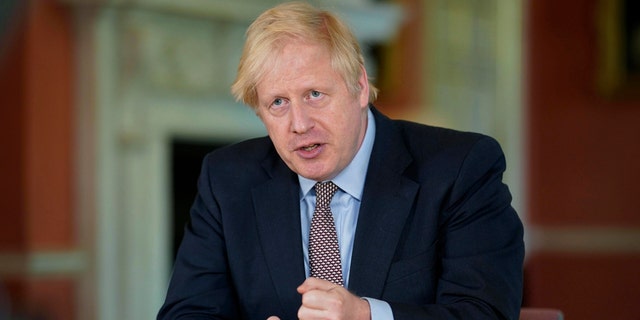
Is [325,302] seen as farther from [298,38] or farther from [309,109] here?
[298,38]

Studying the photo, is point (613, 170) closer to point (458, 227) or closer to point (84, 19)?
point (84, 19)

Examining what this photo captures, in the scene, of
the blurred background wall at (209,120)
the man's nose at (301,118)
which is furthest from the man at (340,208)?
the blurred background wall at (209,120)

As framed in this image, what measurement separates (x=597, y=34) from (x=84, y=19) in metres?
4.31

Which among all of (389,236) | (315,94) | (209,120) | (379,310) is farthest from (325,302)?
(209,120)

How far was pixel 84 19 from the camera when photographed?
6.38 m

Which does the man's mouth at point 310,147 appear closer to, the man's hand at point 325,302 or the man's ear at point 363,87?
the man's ear at point 363,87

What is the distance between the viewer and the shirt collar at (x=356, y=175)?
2.28 meters

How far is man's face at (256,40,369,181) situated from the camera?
210cm

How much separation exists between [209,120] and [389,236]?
203 inches

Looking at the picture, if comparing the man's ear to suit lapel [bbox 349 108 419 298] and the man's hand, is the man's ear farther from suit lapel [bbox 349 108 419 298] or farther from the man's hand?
the man's hand

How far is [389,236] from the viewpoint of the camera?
2.19 meters

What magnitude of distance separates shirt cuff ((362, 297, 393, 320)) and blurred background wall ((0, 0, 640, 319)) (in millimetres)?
2202

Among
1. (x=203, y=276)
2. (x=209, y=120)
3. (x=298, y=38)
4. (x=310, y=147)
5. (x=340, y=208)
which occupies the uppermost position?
(x=298, y=38)

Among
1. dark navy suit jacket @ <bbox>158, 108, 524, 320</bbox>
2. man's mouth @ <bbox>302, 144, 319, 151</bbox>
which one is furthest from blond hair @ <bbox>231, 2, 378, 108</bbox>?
dark navy suit jacket @ <bbox>158, 108, 524, 320</bbox>
